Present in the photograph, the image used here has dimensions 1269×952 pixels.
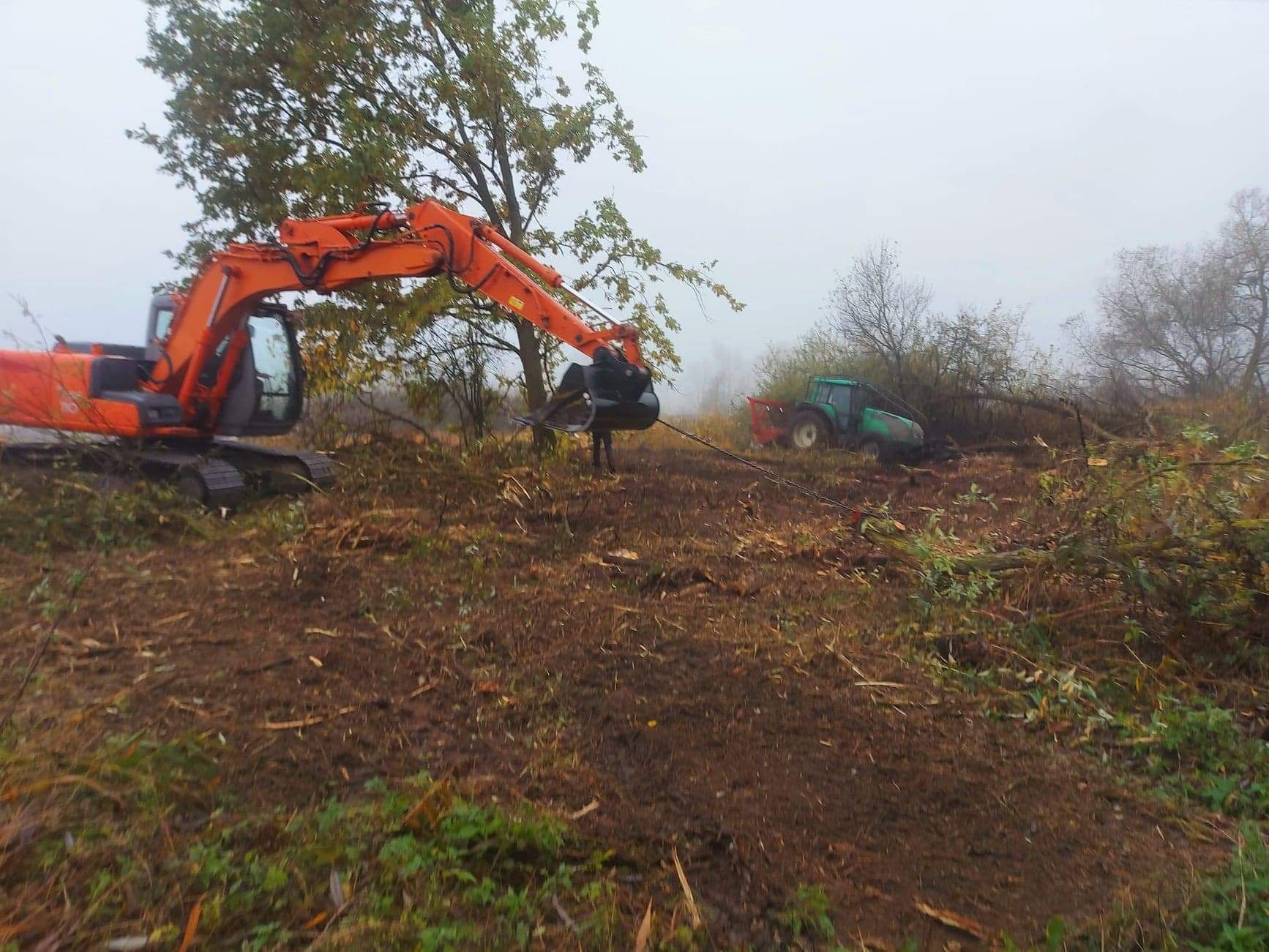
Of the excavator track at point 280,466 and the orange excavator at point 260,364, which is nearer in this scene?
the orange excavator at point 260,364

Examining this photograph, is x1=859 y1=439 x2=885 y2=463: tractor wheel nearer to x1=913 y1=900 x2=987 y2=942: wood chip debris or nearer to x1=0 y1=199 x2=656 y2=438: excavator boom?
x1=0 y1=199 x2=656 y2=438: excavator boom

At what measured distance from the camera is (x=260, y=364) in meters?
8.67

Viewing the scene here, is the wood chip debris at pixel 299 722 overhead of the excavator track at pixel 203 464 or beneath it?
beneath

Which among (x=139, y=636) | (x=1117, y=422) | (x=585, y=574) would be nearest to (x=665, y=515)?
(x=585, y=574)

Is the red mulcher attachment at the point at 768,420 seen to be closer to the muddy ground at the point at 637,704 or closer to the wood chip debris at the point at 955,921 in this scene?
the muddy ground at the point at 637,704

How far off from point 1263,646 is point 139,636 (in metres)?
6.05

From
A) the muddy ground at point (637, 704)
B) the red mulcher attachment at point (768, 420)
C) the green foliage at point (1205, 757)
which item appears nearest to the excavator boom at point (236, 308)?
the muddy ground at point (637, 704)

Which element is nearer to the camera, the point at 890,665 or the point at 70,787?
the point at 70,787

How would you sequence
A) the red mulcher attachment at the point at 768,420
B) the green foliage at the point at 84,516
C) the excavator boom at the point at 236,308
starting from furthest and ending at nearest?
the red mulcher attachment at the point at 768,420, the excavator boom at the point at 236,308, the green foliage at the point at 84,516

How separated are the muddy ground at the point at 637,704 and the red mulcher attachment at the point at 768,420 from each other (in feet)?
32.7

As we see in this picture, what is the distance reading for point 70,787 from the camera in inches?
114

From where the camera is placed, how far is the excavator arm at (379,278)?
6566 millimetres

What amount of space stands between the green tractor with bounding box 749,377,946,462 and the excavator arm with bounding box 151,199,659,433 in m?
8.63

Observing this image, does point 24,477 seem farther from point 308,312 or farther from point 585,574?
point 585,574
